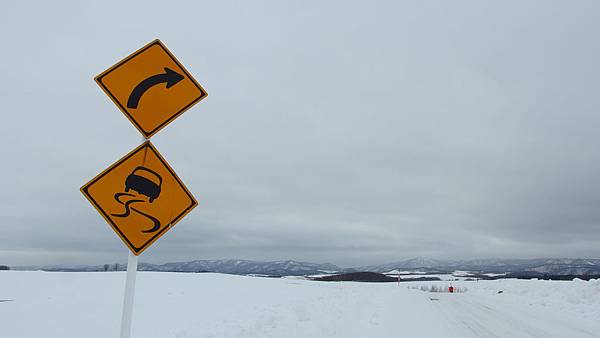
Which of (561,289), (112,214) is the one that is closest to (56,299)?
(112,214)

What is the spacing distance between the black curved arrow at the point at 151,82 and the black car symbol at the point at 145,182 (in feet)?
2.06

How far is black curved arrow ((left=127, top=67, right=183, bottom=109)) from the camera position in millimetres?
3488

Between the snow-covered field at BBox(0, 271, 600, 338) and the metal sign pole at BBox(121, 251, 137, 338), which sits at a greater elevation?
the metal sign pole at BBox(121, 251, 137, 338)

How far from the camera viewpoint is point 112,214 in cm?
318

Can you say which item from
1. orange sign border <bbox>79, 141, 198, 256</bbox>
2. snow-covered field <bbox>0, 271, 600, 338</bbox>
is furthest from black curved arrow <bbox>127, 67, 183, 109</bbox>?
snow-covered field <bbox>0, 271, 600, 338</bbox>

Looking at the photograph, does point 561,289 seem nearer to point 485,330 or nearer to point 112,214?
point 485,330

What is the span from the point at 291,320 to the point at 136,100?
779 cm

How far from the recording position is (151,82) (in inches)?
142

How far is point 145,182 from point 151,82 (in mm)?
963

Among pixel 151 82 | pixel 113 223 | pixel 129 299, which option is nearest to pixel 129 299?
pixel 129 299

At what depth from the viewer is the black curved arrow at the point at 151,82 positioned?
3488 mm

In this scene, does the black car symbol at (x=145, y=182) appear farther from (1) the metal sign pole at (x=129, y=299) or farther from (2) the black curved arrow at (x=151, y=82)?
(2) the black curved arrow at (x=151, y=82)

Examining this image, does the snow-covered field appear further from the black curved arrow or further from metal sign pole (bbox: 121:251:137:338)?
the black curved arrow

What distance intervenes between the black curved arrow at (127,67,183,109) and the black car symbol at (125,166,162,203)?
626mm
